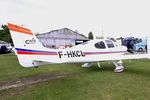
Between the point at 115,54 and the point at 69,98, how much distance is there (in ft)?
22.0

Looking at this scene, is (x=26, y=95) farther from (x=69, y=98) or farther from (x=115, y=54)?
(x=115, y=54)

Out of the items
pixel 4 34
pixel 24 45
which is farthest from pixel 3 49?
pixel 4 34

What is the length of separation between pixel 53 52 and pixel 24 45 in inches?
56.5

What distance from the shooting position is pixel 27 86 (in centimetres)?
848

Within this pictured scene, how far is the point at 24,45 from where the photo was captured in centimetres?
914

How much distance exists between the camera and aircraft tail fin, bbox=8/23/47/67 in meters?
8.84

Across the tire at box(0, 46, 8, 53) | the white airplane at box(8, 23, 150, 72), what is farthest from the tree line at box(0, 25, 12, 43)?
the white airplane at box(8, 23, 150, 72)

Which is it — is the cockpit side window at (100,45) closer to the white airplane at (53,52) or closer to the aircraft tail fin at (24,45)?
the white airplane at (53,52)

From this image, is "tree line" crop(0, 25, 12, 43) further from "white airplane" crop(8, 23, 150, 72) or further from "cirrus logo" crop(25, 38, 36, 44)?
"cirrus logo" crop(25, 38, 36, 44)

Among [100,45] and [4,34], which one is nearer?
[100,45]

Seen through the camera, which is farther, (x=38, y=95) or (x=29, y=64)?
(x=29, y=64)

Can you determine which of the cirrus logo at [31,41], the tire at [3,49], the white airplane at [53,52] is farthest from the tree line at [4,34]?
the cirrus logo at [31,41]

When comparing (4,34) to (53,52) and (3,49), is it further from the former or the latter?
(53,52)

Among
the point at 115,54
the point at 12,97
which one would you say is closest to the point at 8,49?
the point at 115,54
